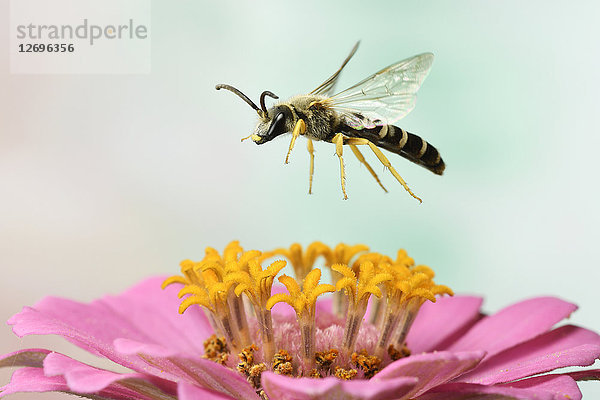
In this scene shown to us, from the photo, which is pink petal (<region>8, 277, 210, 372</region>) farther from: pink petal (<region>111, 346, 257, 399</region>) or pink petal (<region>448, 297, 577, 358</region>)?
pink petal (<region>448, 297, 577, 358</region>)

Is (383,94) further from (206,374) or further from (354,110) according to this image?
(206,374)

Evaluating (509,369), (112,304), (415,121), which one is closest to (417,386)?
(509,369)

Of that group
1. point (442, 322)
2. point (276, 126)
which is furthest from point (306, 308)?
point (442, 322)

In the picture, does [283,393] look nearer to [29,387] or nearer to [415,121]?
[29,387]

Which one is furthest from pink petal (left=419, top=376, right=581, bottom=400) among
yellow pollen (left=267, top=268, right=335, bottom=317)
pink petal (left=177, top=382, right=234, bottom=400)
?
pink petal (left=177, top=382, right=234, bottom=400)

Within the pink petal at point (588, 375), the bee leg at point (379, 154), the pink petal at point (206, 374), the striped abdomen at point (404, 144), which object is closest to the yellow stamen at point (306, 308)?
the pink petal at point (206, 374)
